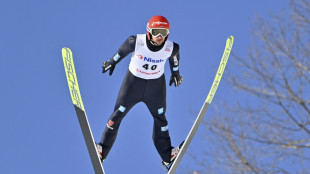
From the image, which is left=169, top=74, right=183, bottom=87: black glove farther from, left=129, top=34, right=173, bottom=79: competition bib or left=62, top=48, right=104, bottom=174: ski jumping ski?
left=62, top=48, right=104, bottom=174: ski jumping ski

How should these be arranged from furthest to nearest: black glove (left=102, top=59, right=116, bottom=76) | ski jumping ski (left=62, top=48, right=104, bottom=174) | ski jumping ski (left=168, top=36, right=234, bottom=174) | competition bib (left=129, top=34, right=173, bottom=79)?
ski jumping ski (left=168, top=36, right=234, bottom=174) < black glove (left=102, top=59, right=116, bottom=76) < competition bib (left=129, top=34, right=173, bottom=79) < ski jumping ski (left=62, top=48, right=104, bottom=174)

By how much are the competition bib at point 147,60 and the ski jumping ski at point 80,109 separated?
94 cm

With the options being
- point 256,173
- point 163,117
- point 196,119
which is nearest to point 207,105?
point 196,119

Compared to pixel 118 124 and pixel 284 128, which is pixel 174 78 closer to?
pixel 118 124

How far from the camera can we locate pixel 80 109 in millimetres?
7863

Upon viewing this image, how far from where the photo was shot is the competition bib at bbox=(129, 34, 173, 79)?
7977mm

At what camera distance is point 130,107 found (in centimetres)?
834

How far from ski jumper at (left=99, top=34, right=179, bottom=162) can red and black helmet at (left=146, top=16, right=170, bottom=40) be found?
229mm


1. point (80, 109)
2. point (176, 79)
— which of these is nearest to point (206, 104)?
point (176, 79)

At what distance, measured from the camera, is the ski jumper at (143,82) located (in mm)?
8016

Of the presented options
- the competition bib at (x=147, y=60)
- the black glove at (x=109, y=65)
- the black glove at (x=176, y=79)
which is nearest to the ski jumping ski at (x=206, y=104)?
the black glove at (x=176, y=79)

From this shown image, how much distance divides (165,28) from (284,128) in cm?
338

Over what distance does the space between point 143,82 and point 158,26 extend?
1.00 m

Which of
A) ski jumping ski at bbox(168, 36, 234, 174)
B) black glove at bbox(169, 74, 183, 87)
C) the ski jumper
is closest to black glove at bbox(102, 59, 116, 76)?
the ski jumper
